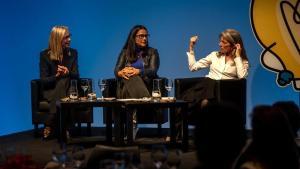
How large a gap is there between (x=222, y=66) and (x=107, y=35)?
185 centimetres

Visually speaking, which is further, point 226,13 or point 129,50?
point 226,13

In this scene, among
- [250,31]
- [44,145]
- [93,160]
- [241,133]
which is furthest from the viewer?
[250,31]

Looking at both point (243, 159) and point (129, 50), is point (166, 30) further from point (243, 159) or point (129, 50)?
point (243, 159)

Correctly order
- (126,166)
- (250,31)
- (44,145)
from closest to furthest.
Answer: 1. (126,166)
2. (44,145)
3. (250,31)

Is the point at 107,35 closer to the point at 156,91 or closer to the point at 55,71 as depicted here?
the point at 55,71

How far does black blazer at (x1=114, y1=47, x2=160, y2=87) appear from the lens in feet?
19.8

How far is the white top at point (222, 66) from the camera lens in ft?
19.4

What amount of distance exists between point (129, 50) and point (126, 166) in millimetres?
3858

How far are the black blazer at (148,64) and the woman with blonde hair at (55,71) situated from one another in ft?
2.06

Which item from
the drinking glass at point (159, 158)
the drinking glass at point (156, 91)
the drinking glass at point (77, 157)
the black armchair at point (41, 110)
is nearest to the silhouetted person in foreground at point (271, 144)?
the drinking glass at point (159, 158)

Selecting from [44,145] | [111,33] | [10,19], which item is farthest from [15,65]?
Result: [44,145]

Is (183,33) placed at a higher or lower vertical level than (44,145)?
higher

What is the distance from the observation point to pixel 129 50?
20.1 feet

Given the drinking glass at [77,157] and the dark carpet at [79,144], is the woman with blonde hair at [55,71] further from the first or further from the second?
the drinking glass at [77,157]
